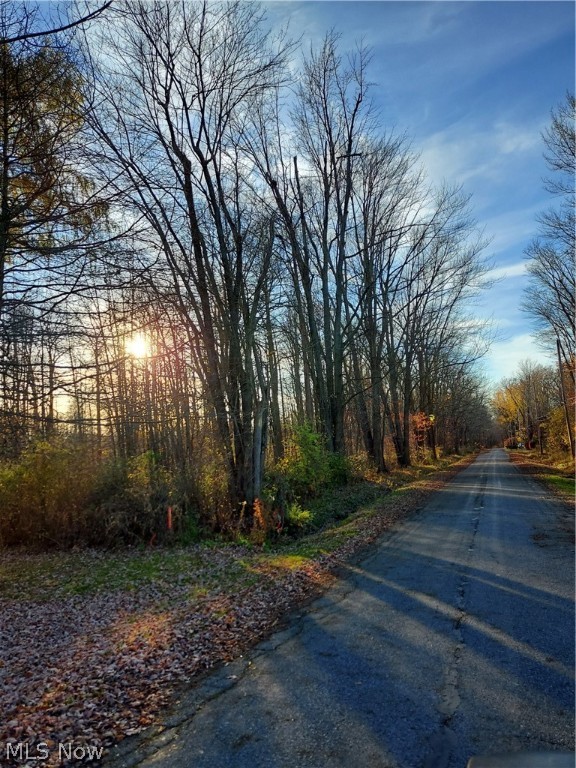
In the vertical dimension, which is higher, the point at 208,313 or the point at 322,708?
the point at 208,313

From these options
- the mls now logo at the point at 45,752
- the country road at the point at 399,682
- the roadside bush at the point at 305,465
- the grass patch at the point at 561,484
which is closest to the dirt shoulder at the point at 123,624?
the mls now logo at the point at 45,752

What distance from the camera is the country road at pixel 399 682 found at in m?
3.16

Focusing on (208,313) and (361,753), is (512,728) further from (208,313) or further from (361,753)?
(208,313)

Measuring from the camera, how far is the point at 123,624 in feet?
20.1

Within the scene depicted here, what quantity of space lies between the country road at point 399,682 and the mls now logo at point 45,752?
0.17 meters

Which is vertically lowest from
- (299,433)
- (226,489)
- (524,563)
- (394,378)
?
(524,563)

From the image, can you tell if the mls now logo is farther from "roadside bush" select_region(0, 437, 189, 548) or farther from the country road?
"roadside bush" select_region(0, 437, 189, 548)

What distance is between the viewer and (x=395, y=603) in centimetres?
603

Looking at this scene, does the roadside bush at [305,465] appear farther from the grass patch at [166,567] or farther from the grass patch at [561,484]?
the grass patch at [561,484]

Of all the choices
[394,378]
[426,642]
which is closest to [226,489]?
[426,642]

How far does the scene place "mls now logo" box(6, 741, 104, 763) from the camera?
3242 millimetres

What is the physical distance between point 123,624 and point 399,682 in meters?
3.69

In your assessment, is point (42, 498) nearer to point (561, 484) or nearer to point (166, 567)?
point (166, 567)

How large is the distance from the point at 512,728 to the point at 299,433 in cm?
1478
